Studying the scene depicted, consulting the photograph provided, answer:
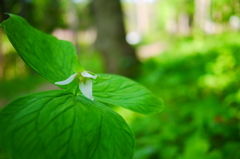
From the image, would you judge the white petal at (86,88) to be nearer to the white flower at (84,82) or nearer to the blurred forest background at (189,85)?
the white flower at (84,82)

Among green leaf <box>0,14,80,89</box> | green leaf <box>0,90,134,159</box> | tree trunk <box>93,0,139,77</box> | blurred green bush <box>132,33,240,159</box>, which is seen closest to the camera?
green leaf <box>0,90,134,159</box>

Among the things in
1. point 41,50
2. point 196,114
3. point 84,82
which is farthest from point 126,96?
point 196,114

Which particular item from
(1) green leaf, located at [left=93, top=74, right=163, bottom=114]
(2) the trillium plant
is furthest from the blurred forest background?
(2) the trillium plant

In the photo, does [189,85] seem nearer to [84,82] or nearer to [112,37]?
[84,82]

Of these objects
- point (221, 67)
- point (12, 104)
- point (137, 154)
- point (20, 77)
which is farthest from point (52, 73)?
point (20, 77)

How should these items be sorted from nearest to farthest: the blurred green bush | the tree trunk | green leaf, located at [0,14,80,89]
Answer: green leaf, located at [0,14,80,89] < the blurred green bush < the tree trunk

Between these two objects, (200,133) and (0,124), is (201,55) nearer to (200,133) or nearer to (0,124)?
(200,133)

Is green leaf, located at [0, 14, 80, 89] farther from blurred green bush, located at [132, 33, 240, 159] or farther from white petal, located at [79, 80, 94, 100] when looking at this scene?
blurred green bush, located at [132, 33, 240, 159]
